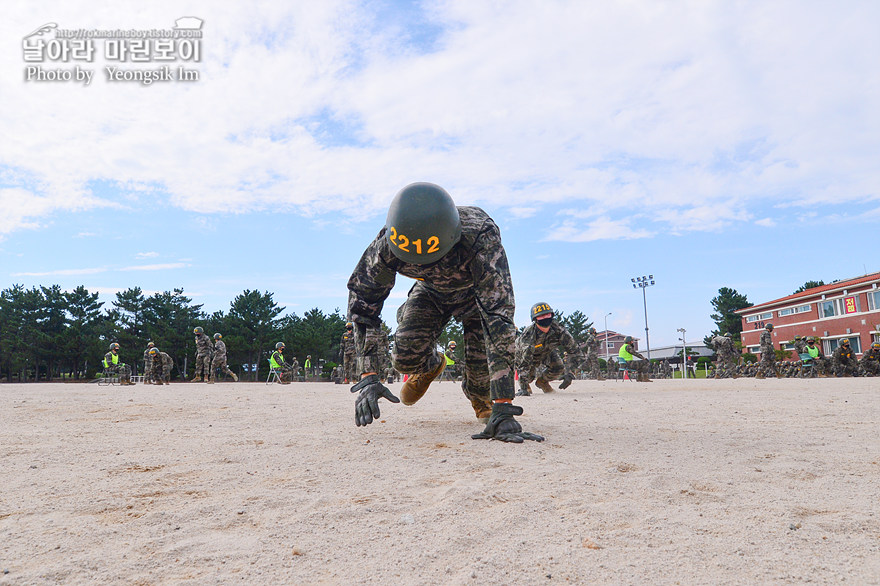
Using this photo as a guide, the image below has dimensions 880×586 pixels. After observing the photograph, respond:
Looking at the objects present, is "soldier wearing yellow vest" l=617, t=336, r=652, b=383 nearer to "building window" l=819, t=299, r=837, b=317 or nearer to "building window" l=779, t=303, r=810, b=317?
"building window" l=819, t=299, r=837, b=317

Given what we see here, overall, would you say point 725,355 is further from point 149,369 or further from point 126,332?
point 126,332

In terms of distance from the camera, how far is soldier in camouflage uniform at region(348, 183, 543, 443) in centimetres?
404

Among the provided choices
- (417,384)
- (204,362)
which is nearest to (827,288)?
(204,362)

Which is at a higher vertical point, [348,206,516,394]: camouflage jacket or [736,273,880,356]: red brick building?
[736,273,880,356]: red brick building

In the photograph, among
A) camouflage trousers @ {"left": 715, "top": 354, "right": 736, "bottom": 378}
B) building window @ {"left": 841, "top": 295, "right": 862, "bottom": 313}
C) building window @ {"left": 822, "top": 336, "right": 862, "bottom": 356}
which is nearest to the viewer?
camouflage trousers @ {"left": 715, "top": 354, "right": 736, "bottom": 378}

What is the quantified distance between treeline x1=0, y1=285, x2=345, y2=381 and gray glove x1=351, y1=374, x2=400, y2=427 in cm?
4243

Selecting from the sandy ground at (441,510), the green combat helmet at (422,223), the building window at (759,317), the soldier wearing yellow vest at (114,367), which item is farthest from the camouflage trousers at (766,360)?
the building window at (759,317)

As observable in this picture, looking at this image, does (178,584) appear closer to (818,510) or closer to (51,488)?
(51,488)

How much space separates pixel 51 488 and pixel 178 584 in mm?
1523

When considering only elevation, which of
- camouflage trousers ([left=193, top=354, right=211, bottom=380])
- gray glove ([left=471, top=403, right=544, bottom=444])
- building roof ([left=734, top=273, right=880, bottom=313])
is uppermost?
building roof ([left=734, top=273, right=880, bottom=313])

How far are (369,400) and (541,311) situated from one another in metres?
7.30

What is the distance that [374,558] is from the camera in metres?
1.83

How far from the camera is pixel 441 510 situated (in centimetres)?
229

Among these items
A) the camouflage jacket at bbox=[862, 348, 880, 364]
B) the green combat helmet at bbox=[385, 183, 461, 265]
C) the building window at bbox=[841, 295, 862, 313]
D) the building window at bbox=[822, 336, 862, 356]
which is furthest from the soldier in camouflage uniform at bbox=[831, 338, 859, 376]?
the building window at bbox=[841, 295, 862, 313]
